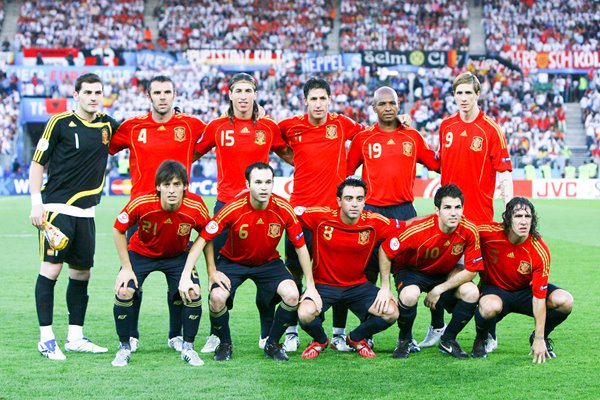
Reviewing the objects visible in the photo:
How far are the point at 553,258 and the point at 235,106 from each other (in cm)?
739

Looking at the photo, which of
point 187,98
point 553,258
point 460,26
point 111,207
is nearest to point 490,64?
point 460,26

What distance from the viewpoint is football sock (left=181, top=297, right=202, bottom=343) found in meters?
6.39

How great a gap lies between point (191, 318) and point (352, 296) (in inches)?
48.9

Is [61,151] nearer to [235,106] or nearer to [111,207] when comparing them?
[235,106]

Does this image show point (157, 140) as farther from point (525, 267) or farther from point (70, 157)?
point (525, 267)

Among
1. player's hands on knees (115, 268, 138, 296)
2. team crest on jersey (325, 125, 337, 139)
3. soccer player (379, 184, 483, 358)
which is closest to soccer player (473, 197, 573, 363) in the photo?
soccer player (379, 184, 483, 358)

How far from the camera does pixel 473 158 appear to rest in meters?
6.95

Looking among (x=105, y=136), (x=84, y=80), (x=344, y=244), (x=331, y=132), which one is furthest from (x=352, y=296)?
(x=84, y=80)

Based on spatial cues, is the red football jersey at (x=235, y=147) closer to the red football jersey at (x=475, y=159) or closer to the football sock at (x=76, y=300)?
the football sock at (x=76, y=300)

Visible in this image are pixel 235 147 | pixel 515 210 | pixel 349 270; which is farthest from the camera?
pixel 235 147

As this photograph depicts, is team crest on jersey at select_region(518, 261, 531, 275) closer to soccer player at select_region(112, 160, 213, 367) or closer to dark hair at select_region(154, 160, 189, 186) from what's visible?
soccer player at select_region(112, 160, 213, 367)

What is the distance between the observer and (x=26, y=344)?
6.85m

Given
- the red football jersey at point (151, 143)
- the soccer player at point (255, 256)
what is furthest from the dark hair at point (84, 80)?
the soccer player at point (255, 256)

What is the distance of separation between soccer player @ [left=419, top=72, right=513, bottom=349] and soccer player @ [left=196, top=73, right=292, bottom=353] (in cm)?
148
